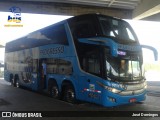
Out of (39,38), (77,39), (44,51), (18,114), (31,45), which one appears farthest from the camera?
(31,45)

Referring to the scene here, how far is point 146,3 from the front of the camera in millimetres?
15406

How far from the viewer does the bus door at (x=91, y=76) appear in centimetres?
990

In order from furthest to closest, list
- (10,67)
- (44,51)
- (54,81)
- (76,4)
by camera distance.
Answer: (10,67)
(76,4)
(44,51)
(54,81)

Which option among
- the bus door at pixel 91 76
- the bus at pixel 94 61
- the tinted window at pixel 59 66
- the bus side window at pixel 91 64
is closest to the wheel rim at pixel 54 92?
the bus at pixel 94 61

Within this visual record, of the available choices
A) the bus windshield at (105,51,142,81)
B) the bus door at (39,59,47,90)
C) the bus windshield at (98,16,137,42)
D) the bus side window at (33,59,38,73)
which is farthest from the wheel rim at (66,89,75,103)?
the bus side window at (33,59,38,73)

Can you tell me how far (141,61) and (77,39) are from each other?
3.04 meters

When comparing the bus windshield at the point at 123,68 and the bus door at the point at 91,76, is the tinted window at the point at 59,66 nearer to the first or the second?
the bus door at the point at 91,76

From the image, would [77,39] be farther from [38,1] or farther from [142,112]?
[38,1]

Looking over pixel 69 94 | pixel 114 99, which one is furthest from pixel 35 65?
pixel 114 99

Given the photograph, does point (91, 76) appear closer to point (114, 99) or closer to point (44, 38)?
point (114, 99)

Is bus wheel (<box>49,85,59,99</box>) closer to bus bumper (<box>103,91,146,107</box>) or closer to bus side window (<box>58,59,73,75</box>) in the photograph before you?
bus side window (<box>58,59,73,75</box>)

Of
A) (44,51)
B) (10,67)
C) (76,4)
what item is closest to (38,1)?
(76,4)

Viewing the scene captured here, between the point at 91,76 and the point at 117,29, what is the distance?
2566 millimetres

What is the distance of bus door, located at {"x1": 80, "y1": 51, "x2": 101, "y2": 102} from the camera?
990 centimetres
